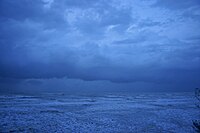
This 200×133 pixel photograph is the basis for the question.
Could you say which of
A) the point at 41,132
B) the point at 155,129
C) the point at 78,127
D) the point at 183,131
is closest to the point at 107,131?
the point at 78,127

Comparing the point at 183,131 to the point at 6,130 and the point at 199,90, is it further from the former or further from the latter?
the point at 6,130

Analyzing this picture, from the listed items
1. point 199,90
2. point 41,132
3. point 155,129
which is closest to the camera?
point 199,90

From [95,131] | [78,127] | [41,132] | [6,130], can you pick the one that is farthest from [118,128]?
[6,130]

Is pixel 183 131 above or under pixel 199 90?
under

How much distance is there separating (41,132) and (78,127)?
3.63 m

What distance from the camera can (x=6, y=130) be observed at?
15.6 m

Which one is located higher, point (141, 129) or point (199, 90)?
point (199, 90)

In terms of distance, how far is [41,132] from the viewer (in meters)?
15.6

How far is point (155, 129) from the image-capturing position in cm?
1698

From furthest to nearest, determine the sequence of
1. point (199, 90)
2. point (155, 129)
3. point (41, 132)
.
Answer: point (155, 129)
point (41, 132)
point (199, 90)

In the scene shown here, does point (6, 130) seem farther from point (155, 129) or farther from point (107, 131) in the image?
point (155, 129)

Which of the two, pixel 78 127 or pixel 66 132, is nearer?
pixel 66 132

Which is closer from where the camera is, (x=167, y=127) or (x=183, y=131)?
(x=183, y=131)

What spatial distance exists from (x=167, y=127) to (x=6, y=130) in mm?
14708
